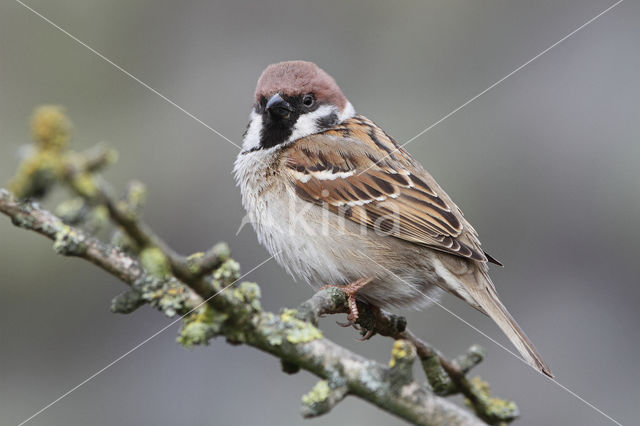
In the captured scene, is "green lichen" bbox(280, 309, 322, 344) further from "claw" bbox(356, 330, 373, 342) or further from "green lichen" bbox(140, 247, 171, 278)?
"claw" bbox(356, 330, 373, 342)

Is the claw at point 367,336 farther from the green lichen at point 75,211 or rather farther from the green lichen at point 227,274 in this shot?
the green lichen at point 75,211

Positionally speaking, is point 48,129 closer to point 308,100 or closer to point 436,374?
point 436,374

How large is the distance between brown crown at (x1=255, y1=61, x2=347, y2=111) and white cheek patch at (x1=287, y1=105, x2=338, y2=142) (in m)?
0.06

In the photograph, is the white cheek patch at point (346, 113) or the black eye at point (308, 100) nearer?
the black eye at point (308, 100)

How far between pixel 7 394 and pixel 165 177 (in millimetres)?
1797

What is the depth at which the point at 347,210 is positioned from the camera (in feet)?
11.4

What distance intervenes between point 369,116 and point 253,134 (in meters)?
1.47

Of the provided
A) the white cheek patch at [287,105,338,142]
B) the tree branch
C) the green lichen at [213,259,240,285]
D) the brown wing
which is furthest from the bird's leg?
the green lichen at [213,259,240,285]

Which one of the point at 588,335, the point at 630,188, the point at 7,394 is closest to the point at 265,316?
the point at 7,394

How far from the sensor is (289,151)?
3666 millimetres

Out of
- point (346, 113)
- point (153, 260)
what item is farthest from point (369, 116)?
point (153, 260)

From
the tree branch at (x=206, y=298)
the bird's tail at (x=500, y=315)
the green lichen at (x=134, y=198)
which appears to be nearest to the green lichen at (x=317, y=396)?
the tree branch at (x=206, y=298)

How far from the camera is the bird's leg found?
2891 millimetres

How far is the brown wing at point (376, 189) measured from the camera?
3381 millimetres
